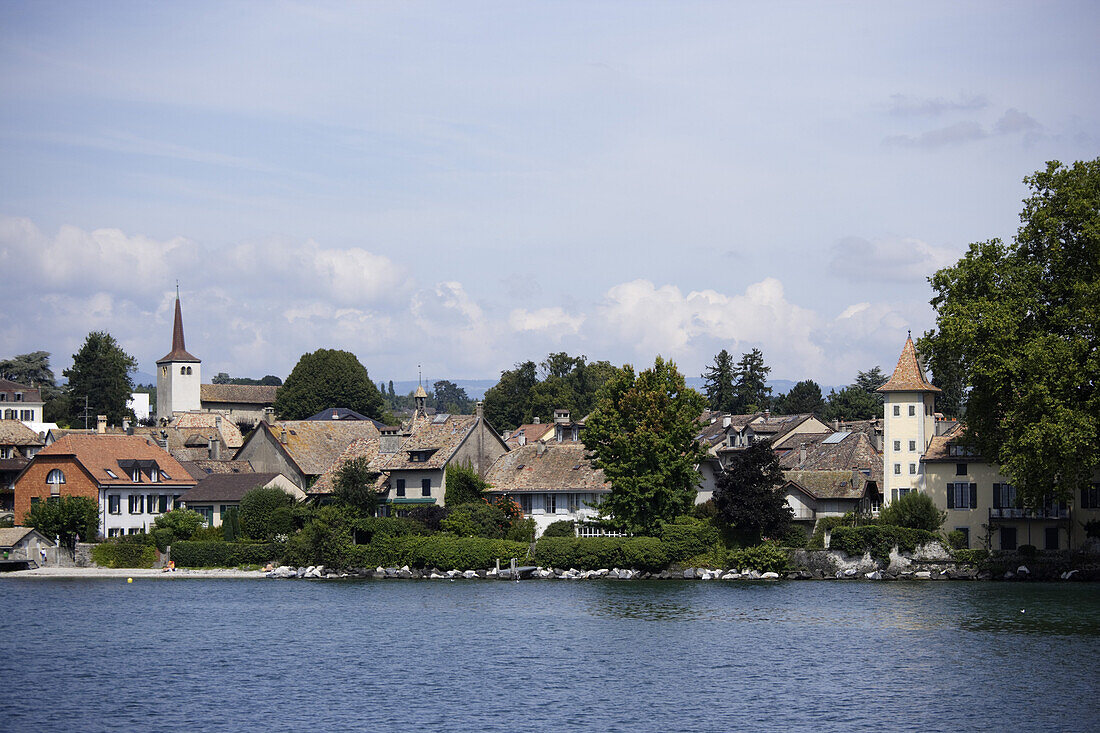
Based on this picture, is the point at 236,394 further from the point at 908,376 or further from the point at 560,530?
the point at 908,376

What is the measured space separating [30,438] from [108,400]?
151 ft

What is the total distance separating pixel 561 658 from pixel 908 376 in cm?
3950

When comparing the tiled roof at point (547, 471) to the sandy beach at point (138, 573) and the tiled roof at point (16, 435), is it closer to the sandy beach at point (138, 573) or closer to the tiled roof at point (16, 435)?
the sandy beach at point (138, 573)

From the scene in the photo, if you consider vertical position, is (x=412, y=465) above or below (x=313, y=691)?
above

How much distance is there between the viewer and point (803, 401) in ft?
491

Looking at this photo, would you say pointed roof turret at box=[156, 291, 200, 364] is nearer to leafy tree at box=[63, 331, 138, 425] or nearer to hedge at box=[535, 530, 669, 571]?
leafy tree at box=[63, 331, 138, 425]

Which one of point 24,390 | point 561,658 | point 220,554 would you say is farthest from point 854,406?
point 561,658

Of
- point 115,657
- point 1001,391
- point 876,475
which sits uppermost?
point 1001,391

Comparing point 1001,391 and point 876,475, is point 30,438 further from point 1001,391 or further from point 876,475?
point 1001,391

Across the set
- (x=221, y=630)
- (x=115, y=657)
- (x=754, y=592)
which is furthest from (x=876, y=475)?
(x=115, y=657)

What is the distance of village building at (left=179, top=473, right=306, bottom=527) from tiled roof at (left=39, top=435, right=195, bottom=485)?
3.59m

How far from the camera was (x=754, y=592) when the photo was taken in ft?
199

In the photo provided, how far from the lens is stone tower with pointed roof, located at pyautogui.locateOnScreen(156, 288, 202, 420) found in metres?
156

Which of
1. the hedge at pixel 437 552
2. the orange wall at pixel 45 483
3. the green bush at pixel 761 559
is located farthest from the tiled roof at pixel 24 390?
the green bush at pixel 761 559
